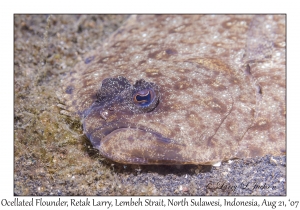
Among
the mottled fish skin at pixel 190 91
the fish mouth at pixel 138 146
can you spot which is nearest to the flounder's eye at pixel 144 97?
the mottled fish skin at pixel 190 91

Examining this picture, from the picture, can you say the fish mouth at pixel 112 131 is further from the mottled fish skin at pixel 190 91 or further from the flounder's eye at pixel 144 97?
the flounder's eye at pixel 144 97

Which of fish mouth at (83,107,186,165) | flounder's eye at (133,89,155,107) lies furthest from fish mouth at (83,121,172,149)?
flounder's eye at (133,89,155,107)

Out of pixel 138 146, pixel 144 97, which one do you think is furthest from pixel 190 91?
pixel 138 146

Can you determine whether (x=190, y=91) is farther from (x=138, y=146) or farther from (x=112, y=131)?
(x=112, y=131)

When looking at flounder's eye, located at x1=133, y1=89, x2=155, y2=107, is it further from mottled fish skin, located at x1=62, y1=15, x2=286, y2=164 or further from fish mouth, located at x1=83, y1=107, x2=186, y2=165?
fish mouth, located at x1=83, y1=107, x2=186, y2=165

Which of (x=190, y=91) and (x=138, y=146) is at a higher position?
(x=190, y=91)
